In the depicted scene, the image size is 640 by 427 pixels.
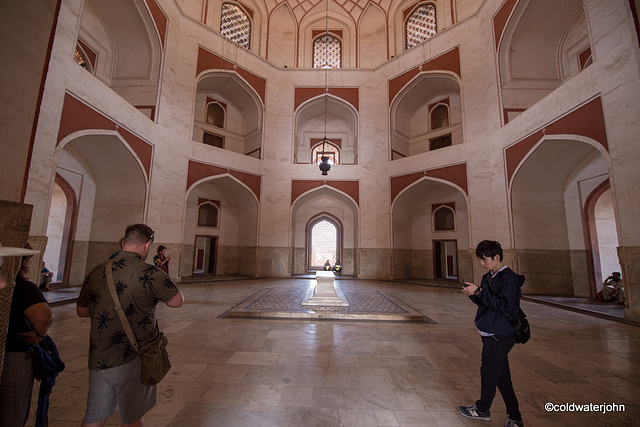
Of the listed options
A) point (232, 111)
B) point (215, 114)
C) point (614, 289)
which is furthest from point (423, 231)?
point (215, 114)

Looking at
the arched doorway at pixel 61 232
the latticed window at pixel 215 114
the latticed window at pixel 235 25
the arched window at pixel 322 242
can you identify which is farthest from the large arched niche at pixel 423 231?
the arched doorway at pixel 61 232

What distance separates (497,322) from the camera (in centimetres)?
184

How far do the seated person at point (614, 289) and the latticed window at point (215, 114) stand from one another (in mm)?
13411

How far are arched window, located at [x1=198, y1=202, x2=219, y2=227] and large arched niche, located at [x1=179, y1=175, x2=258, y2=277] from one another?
5.0 inches

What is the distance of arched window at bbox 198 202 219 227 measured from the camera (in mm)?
11969

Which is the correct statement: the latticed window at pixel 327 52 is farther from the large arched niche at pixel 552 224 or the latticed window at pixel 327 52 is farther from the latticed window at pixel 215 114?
the large arched niche at pixel 552 224

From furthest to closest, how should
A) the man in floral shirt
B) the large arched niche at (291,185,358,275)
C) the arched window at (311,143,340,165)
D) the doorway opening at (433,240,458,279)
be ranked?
the arched window at (311,143,340,165) < the large arched niche at (291,185,358,275) < the doorway opening at (433,240,458,279) < the man in floral shirt

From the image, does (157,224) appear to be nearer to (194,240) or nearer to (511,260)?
(194,240)

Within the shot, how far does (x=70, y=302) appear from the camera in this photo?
5.75 m

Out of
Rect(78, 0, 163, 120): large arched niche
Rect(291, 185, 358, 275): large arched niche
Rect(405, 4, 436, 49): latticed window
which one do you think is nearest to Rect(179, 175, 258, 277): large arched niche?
Rect(291, 185, 358, 275): large arched niche

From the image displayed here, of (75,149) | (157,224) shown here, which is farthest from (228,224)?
(75,149)

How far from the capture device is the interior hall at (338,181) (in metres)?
2.34

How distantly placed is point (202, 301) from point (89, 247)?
14.4ft

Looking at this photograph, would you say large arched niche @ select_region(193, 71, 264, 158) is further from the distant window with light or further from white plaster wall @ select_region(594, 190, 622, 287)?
white plaster wall @ select_region(594, 190, 622, 287)
